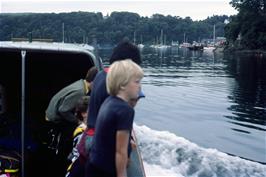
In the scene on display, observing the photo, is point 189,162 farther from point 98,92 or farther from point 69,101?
point 98,92

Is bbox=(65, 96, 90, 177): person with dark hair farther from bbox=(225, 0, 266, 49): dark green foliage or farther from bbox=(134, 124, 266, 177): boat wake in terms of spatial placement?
bbox=(225, 0, 266, 49): dark green foliage

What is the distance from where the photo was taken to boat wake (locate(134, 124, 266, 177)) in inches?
398

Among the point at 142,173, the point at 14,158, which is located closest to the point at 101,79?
the point at 142,173

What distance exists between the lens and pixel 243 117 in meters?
17.1

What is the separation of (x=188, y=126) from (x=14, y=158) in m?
9.75

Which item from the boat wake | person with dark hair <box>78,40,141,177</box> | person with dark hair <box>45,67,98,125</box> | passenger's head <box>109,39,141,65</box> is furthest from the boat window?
passenger's head <box>109,39,141,65</box>

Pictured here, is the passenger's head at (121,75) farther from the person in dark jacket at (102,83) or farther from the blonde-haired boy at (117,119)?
the person in dark jacket at (102,83)

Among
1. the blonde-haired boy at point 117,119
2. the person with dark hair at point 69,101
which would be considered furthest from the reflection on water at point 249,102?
the blonde-haired boy at point 117,119

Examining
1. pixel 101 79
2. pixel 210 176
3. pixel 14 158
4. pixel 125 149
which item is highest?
pixel 101 79

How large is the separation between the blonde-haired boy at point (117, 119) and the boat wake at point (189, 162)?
6.33 m

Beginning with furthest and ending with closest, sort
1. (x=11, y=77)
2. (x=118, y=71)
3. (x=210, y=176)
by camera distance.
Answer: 1. (x=210, y=176)
2. (x=11, y=77)
3. (x=118, y=71)

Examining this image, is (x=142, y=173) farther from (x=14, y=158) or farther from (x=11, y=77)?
(x=11, y=77)

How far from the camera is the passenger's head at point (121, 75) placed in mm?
3611

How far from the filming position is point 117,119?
3.57 metres
